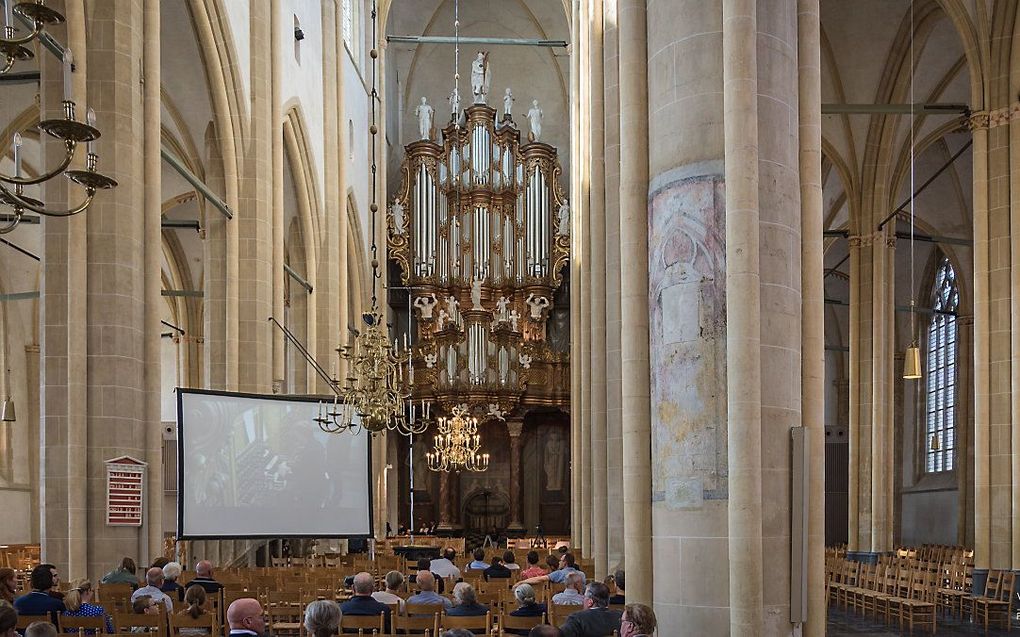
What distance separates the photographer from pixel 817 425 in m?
9.35

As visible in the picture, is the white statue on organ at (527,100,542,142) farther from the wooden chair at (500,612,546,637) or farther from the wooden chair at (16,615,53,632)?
the wooden chair at (16,615,53,632)

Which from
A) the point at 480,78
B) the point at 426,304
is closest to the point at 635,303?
the point at 426,304

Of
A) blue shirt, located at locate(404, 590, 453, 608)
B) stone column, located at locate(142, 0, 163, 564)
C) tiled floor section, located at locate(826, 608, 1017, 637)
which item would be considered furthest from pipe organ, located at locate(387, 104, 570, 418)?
blue shirt, located at locate(404, 590, 453, 608)

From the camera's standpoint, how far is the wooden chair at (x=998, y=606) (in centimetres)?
1546

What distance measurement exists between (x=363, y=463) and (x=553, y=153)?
59.9 feet

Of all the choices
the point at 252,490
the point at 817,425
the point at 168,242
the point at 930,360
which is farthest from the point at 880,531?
the point at 168,242

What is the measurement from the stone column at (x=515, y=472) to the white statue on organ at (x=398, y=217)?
6794 millimetres

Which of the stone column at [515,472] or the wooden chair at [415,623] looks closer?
the wooden chair at [415,623]

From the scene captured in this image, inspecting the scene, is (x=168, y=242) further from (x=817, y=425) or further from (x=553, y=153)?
(x=817, y=425)

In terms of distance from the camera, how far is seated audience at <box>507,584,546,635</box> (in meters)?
8.84

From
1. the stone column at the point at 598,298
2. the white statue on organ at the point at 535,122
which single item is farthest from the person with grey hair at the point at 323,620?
the white statue on organ at the point at 535,122

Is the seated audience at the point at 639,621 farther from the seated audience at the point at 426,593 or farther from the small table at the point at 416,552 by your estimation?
the small table at the point at 416,552

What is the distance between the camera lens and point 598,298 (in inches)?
679

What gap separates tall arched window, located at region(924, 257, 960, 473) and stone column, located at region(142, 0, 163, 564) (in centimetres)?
2370
